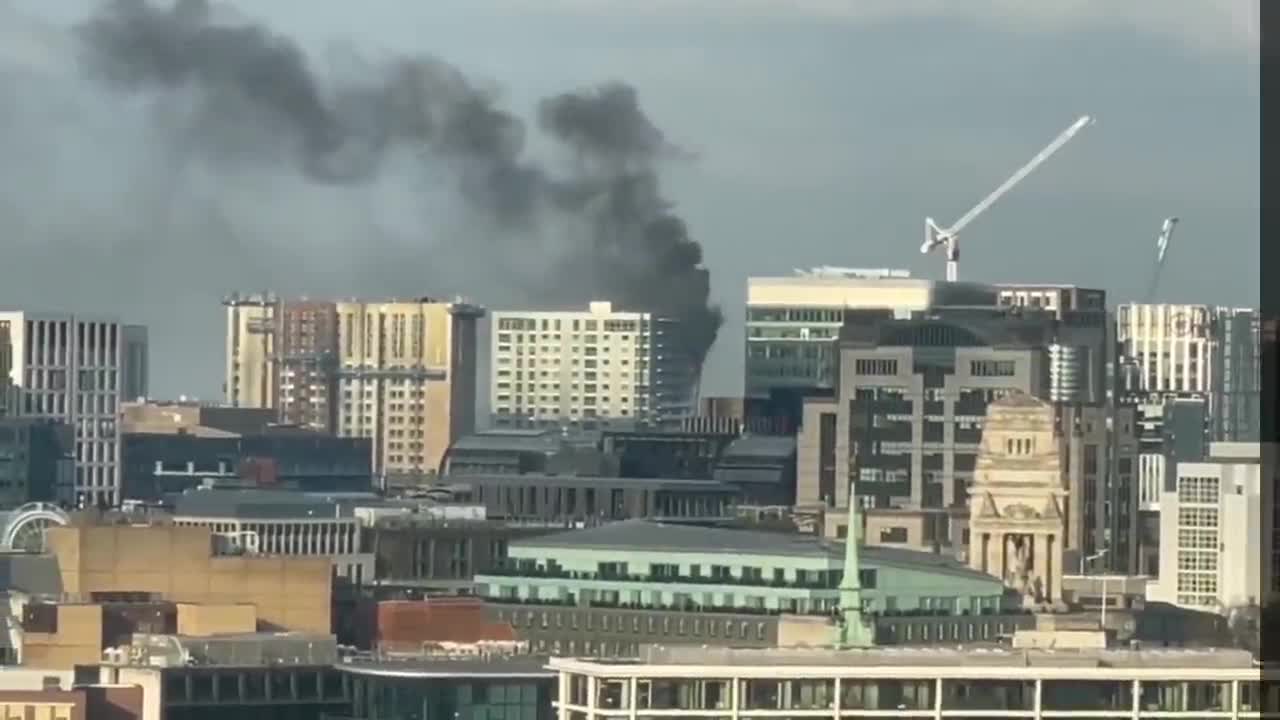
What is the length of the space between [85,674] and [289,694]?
9.86 ft

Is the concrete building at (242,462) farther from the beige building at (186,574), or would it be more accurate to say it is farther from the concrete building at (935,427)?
the beige building at (186,574)

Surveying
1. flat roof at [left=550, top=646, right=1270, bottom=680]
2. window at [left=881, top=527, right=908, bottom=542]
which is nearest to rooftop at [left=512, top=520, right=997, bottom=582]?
window at [left=881, top=527, right=908, bottom=542]

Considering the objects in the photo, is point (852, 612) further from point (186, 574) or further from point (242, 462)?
point (242, 462)

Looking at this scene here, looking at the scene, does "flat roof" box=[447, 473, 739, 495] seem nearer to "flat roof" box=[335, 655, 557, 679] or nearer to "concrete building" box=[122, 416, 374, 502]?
"concrete building" box=[122, 416, 374, 502]

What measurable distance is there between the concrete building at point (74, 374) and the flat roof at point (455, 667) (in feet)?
263

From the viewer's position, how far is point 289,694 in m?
97.5

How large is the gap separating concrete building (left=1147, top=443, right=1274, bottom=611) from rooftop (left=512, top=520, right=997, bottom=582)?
705 inches

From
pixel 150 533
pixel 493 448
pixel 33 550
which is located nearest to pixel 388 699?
pixel 150 533

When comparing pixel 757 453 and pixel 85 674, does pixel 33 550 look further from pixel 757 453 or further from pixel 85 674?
pixel 757 453

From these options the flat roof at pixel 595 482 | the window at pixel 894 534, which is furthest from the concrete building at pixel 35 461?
the window at pixel 894 534

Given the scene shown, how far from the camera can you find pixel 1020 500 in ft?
387

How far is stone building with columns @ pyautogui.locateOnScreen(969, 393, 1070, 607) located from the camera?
115 metres

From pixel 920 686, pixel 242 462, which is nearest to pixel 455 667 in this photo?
pixel 920 686

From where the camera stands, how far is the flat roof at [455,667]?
93.4 m
